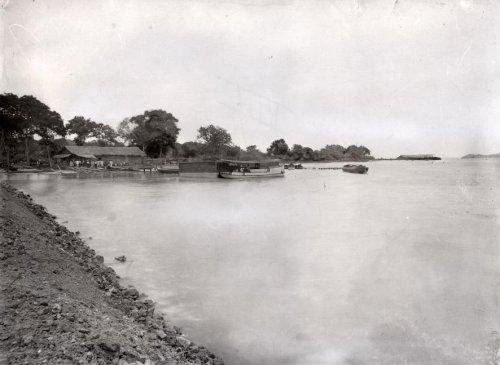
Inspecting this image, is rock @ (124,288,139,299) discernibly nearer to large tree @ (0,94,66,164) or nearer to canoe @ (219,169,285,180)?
large tree @ (0,94,66,164)

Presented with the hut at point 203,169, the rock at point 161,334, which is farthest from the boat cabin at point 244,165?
the rock at point 161,334

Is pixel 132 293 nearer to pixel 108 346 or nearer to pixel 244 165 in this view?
pixel 108 346

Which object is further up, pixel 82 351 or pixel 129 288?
pixel 82 351

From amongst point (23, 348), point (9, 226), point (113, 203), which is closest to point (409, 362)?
point (23, 348)

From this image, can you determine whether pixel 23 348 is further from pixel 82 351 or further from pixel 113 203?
pixel 113 203

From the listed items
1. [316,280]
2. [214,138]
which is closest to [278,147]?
[214,138]

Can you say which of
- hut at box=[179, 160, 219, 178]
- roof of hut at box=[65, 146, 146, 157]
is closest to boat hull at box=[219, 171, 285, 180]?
hut at box=[179, 160, 219, 178]

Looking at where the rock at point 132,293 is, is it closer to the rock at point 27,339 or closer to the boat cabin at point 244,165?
the rock at point 27,339
